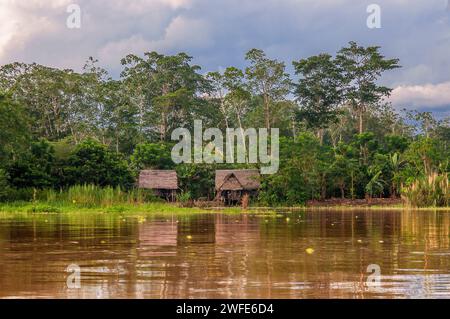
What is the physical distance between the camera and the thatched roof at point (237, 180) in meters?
45.4

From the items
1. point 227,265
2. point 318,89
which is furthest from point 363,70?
point 227,265

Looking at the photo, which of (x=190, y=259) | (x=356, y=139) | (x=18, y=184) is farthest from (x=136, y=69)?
(x=190, y=259)

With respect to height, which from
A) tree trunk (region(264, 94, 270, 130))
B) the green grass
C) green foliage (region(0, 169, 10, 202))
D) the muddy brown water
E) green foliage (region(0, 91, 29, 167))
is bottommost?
the muddy brown water

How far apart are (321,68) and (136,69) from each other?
15529 millimetres

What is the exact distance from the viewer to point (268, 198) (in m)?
41.9

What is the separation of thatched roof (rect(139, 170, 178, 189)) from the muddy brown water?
29.5m

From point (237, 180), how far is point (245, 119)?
14835 mm

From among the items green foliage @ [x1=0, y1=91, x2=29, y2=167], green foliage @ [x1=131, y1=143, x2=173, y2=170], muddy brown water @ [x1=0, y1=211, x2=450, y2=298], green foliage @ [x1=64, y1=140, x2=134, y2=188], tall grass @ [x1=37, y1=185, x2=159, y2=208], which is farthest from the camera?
green foliage @ [x1=131, y1=143, x2=173, y2=170]

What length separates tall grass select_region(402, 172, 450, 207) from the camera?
37.7 metres

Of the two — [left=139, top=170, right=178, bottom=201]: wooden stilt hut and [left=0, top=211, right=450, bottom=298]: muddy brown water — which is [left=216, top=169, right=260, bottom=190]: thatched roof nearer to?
[left=139, top=170, right=178, bottom=201]: wooden stilt hut

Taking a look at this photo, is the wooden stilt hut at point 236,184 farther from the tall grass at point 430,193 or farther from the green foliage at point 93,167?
the tall grass at point 430,193

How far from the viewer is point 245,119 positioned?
59719 mm

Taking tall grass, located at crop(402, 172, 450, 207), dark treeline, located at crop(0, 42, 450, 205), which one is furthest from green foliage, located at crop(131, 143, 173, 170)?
tall grass, located at crop(402, 172, 450, 207)
